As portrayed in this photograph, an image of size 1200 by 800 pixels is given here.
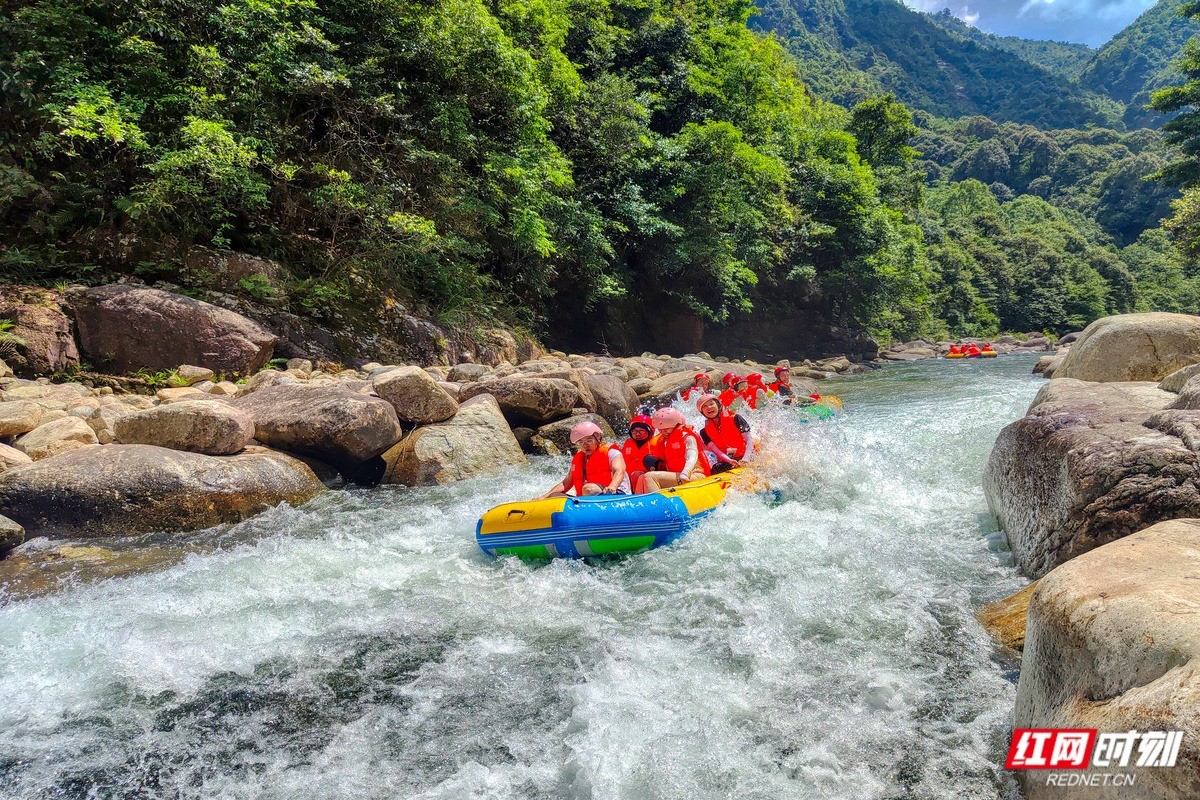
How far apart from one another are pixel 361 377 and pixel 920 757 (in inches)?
335

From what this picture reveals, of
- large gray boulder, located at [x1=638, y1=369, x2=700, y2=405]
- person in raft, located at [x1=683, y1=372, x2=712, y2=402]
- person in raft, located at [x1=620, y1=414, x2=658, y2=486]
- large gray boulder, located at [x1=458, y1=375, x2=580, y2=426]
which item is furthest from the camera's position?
large gray boulder, located at [x1=638, y1=369, x2=700, y2=405]

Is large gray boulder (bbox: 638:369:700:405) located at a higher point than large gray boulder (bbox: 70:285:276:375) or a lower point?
lower

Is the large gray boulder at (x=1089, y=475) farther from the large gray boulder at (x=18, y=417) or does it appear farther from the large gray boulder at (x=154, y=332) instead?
the large gray boulder at (x=154, y=332)

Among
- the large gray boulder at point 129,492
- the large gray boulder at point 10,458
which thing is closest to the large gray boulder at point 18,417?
the large gray boulder at point 10,458

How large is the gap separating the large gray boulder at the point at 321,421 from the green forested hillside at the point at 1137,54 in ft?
551

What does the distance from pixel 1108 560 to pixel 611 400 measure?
27.0 feet

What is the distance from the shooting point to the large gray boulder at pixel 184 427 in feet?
20.5

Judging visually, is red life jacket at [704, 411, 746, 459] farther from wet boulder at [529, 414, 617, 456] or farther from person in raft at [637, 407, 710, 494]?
wet boulder at [529, 414, 617, 456]

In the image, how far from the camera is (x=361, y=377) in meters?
9.62

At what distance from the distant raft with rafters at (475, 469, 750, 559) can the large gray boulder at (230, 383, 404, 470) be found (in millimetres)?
2480

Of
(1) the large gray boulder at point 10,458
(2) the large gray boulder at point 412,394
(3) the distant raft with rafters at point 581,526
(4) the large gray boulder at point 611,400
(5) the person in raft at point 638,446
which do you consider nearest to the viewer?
(3) the distant raft with rafters at point 581,526

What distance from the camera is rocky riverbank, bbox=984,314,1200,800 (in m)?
2.04

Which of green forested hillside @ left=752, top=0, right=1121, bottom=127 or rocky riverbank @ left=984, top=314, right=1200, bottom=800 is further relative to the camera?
green forested hillside @ left=752, top=0, right=1121, bottom=127

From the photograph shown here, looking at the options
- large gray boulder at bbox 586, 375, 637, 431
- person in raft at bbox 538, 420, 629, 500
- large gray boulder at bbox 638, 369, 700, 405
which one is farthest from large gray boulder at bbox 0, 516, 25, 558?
large gray boulder at bbox 638, 369, 700, 405
